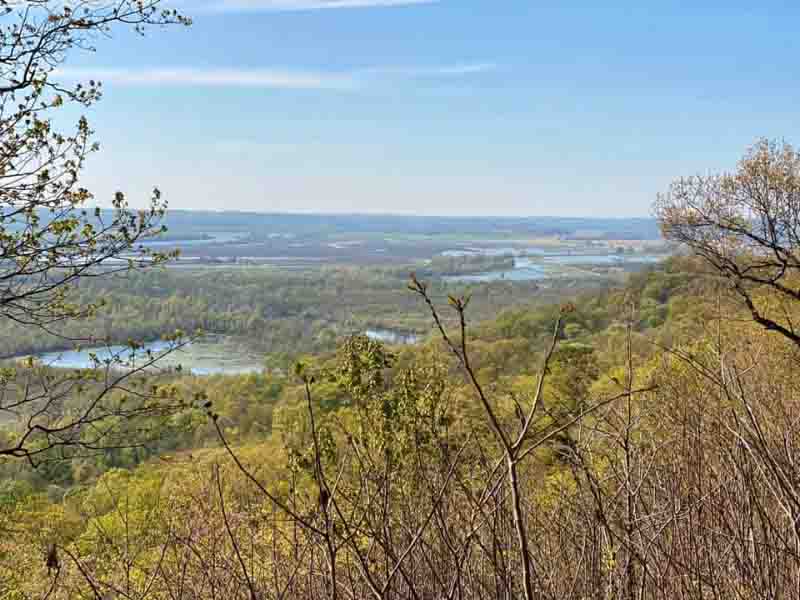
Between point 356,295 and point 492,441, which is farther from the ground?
point 492,441

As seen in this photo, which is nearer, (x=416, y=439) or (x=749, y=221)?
(x=416, y=439)

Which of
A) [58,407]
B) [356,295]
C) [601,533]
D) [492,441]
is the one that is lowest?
[356,295]

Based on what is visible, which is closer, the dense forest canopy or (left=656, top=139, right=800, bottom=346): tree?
the dense forest canopy

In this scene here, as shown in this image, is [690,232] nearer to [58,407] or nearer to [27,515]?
[58,407]

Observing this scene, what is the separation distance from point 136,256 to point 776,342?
46.1ft

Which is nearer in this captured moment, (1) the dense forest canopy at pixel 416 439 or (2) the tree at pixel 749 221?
(1) the dense forest canopy at pixel 416 439

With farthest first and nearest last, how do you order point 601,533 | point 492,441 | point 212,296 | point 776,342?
point 212,296 → point 776,342 → point 492,441 → point 601,533

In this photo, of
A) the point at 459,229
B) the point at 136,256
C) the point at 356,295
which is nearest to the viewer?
the point at 136,256

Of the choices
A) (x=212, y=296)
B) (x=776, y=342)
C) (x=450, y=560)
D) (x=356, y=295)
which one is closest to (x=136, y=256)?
(x=450, y=560)

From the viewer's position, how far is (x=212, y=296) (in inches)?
3521

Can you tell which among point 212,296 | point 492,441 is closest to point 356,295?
point 212,296

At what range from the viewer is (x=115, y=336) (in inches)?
221

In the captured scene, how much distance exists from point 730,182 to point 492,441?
29.2 feet

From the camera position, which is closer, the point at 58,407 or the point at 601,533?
the point at 601,533
